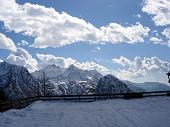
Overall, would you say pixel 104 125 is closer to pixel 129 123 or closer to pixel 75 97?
pixel 129 123

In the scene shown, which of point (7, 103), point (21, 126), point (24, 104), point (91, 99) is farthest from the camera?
point (91, 99)

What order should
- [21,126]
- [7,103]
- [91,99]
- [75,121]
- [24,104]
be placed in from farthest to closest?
[91,99] → [24,104] → [7,103] → [75,121] → [21,126]

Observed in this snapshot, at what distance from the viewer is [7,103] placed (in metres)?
34.0

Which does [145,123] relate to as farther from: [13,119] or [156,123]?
[13,119]

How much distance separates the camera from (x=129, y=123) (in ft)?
72.8

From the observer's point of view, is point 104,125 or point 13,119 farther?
point 13,119

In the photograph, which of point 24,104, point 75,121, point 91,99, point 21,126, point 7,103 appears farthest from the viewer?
point 91,99

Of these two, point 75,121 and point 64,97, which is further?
point 64,97

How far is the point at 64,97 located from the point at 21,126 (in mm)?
31610

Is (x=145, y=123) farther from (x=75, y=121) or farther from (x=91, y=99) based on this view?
(x=91, y=99)

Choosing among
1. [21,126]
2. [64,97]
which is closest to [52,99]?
[64,97]

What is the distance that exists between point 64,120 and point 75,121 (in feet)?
3.31

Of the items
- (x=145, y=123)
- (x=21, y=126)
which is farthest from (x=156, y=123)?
(x=21, y=126)

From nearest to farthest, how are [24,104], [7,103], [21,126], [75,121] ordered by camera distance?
[21,126] < [75,121] < [7,103] < [24,104]
